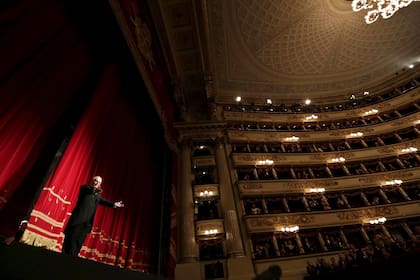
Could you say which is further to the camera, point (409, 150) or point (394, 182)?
point (409, 150)

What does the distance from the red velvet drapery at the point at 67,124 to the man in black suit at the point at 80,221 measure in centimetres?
96

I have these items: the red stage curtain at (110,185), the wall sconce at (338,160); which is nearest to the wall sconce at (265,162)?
the wall sconce at (338,160)

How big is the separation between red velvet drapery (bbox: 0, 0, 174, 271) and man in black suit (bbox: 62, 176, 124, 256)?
96 centimetres

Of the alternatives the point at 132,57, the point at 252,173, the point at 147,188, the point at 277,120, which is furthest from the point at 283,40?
the point at 147,188

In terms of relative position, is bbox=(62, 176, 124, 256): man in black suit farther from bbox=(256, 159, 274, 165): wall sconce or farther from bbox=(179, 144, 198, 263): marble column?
bbox=(256, 159, 274, 165): wall sconce

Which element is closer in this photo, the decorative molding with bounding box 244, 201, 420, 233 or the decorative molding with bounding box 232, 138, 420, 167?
the decorative molding with bounding box 244, 201, 420, 233

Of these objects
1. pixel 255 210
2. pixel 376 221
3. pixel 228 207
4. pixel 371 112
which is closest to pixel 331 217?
pixel 376 221

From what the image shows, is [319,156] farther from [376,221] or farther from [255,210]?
[255,210]

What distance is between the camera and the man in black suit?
114 inches

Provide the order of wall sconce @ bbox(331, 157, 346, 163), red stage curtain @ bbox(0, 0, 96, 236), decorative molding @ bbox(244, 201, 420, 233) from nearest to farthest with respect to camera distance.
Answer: red stage curtain @ bbox(0, 0, 96, 236)
decorative molding @ bbox(244, 201, 420, 233)
wall sconce @ bbox(331, 157, 346, 163)

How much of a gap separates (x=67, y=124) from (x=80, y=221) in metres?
2.67

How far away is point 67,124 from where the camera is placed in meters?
4.80

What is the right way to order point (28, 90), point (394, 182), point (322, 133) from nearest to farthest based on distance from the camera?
point (28, 90), point (394, 182), point (322, 133)

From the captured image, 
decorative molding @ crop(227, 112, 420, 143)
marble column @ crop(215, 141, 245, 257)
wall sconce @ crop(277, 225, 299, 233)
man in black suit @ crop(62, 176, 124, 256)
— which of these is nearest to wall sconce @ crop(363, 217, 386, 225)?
wall sconce @ crop(277, 225, 299, 233)
